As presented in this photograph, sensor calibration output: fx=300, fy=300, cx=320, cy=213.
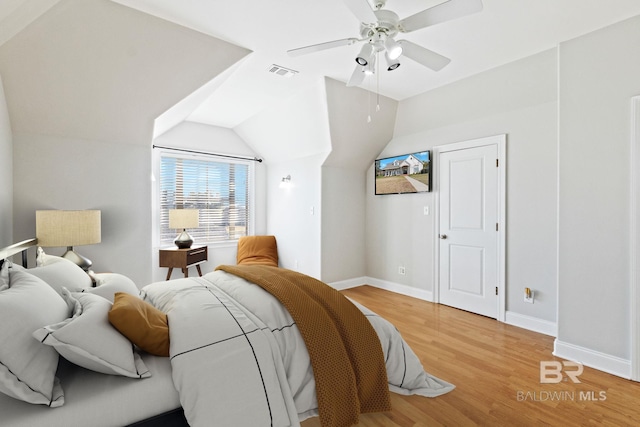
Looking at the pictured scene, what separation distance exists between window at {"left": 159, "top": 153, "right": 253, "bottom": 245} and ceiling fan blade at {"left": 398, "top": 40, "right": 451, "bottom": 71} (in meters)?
3.68

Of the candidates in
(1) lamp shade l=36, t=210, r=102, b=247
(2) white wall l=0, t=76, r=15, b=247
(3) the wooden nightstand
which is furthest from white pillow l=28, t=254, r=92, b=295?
(3) the wooden nightstand

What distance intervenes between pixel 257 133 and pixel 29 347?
420cm

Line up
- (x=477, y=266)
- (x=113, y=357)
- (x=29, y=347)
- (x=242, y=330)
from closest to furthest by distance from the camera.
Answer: (x=29, y=347), (x=113, y=357), (x=242, y=330), (x=477, y=266)

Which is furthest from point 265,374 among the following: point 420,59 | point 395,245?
point 395,245

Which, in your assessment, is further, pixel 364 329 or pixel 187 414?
pixel 364 329

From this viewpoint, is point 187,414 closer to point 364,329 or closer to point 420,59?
point 364,329

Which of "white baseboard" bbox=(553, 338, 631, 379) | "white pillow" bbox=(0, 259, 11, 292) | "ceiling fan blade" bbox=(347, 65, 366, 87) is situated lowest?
"white baseboard" bbox=(553, 338, 631, 379)

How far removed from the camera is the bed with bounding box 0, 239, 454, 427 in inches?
43.1

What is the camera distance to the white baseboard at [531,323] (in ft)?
9.68

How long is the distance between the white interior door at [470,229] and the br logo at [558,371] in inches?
38.1

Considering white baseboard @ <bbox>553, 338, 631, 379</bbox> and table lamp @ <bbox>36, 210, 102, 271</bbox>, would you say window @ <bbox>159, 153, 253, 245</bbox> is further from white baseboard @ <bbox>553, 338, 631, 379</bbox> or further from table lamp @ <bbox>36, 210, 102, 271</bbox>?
white baseboard @ <bbox>553, 338, 631, 379</bbox>

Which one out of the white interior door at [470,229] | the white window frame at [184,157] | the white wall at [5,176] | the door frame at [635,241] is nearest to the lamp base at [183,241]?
the white window frame at [184,157]

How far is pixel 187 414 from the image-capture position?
114 cm

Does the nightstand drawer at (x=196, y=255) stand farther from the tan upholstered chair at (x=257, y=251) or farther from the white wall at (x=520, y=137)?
the white wall at (x=520, y=137)
